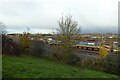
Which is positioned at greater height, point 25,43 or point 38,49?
point 25,43

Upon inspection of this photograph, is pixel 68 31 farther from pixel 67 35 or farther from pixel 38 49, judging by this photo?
pixel 38 49

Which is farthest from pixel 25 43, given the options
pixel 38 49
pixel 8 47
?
pixel 8 47

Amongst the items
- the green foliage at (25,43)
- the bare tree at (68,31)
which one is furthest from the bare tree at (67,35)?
the green foliage at (25,43)

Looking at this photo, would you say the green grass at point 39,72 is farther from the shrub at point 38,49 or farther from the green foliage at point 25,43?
the green foliage at point 25,43

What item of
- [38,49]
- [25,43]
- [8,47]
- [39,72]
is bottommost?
[39,72]

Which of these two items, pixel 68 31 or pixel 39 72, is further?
pixel 68 31

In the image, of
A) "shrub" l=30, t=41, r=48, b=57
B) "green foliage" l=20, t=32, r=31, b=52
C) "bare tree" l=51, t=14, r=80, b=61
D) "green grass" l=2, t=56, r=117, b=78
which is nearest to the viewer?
"green grass" l=2, t=56, r=117, b=78

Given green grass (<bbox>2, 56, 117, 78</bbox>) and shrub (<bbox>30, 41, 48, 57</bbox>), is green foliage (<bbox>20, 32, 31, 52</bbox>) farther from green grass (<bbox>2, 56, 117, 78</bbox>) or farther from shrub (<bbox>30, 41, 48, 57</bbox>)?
green grass (<bbox>2, 56, 117, 78</bbox>)

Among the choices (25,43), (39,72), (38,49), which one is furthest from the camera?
(25,43)

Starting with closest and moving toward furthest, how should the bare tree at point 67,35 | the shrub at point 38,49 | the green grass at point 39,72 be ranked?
the green grass at point 39,72, the bare tree at point 67,35, the shrub at point 38,49

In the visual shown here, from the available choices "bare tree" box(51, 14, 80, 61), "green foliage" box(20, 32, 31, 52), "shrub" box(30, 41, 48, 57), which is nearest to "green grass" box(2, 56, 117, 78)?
"bare tree" box(51, 14, 80, 61)

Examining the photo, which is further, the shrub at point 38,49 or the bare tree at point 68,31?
the shrub at point 38,49

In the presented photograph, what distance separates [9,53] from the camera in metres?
36.6

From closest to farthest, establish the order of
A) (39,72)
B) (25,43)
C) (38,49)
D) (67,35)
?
(39,72)
(67,35)
(38,49)
(25,43)
